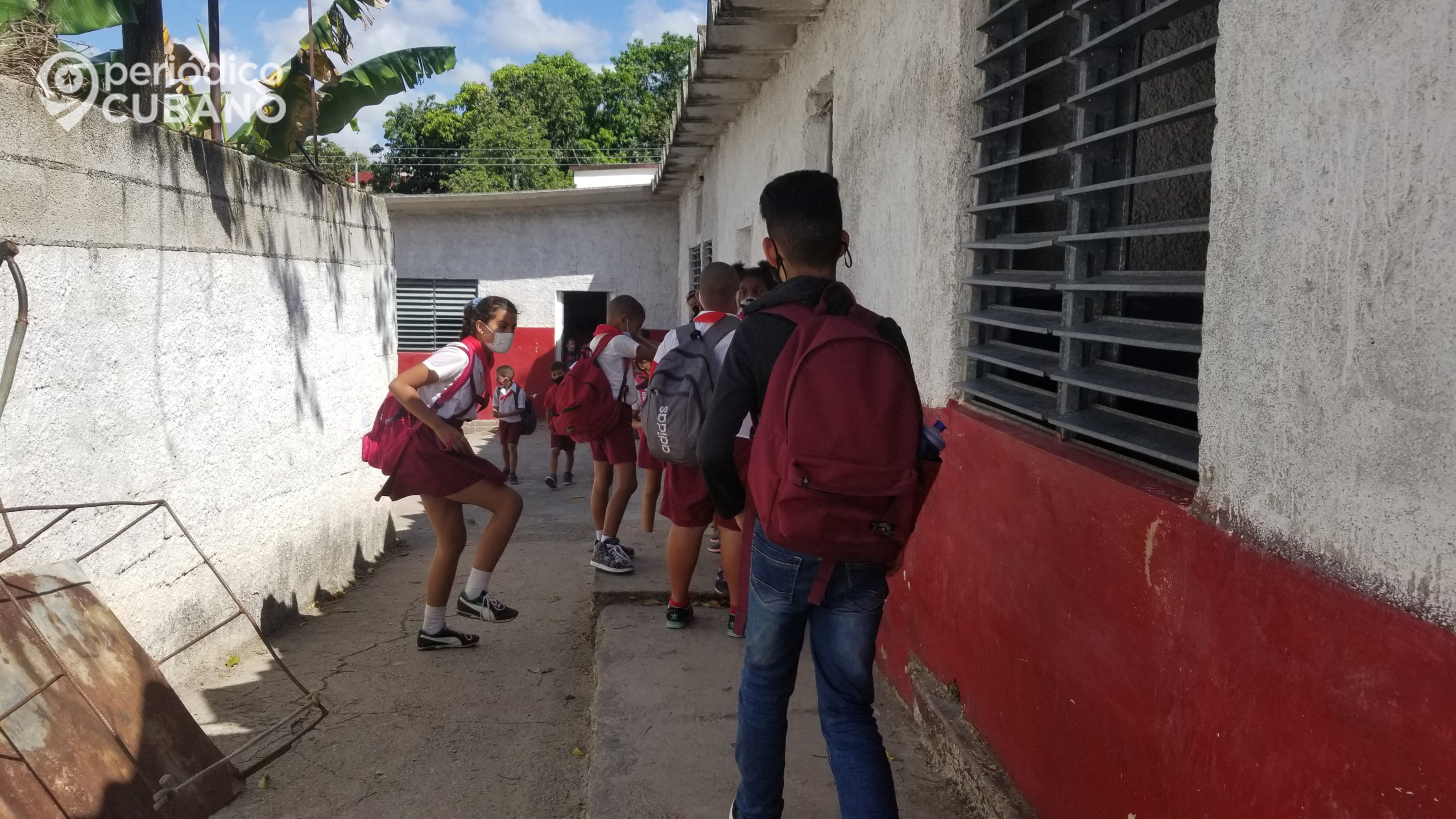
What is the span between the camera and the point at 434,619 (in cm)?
514

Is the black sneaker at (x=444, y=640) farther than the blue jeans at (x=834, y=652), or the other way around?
the black sneaker at (x=444, y=640)

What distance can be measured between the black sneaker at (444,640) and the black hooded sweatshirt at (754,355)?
3031mm

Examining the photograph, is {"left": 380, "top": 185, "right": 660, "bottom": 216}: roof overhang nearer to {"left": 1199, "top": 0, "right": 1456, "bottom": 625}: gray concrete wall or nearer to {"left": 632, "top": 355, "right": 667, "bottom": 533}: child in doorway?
{"left": 632, "top": 355, "right": 667, "bottom": 533}: child in doorway

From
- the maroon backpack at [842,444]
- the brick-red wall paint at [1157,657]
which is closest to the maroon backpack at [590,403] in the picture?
the brick-red wall paint at [1157,657]

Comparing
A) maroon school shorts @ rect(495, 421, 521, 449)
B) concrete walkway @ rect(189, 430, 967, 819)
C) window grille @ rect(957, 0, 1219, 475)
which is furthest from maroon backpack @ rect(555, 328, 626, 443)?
maroon school shorts @ rect(495, 421, 521, 449)

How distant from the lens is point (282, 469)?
585 cm

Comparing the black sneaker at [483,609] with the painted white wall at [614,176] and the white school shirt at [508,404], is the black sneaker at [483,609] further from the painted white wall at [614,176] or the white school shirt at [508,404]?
the painted white wall at [614,176]

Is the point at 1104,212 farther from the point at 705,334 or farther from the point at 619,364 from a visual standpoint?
the point at 619,364

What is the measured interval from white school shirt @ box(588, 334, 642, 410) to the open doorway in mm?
10140

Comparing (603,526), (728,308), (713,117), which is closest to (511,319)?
(728,308)

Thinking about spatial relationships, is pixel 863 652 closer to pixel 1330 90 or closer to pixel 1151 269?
pixel 1151 269

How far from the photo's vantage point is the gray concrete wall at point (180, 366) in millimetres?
3887

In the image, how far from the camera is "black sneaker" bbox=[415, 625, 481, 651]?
5176 millimetres

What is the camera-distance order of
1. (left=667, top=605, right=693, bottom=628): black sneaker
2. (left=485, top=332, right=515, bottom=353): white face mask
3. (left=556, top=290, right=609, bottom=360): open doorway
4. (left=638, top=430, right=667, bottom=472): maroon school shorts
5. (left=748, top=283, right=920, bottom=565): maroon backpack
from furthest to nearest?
(left=556, top=290, right=609, bottom=360): open doorway < (left=638, top=430, right=667, bottom=472): maroon school shorts < (left=485, top=332, right=515, bottom=353): white face mask < (left=667, top=605, right=693, bottom=628): black sneaker < (left=748, top=283, right=920, bottom=565): maroon backpack
